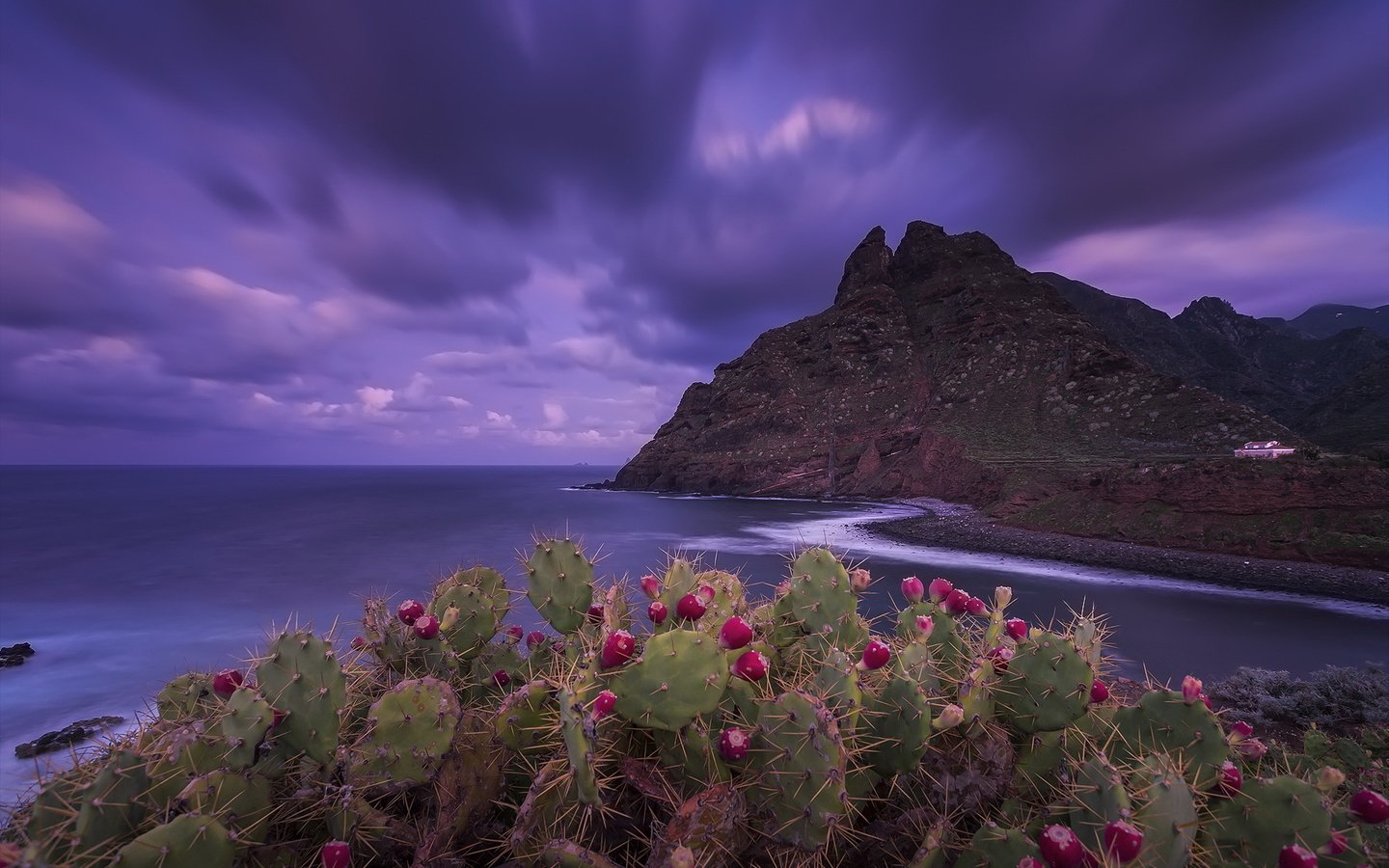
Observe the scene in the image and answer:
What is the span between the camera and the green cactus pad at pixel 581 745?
5.59 feet

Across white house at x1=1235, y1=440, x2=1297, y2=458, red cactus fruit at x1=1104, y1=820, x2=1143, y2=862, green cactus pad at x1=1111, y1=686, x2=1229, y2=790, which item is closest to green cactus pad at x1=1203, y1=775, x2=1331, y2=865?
green cactus pad at x1=1111, y1=686, x2=1229, y2=790

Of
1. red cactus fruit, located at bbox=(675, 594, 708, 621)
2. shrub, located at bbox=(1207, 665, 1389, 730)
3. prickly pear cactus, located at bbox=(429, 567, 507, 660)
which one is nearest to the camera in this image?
red cactus fruit, located at bbox=(675, 594, 708, 621)

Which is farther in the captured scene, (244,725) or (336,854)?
(244,725)

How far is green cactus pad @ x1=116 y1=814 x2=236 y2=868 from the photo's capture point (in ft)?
5.14

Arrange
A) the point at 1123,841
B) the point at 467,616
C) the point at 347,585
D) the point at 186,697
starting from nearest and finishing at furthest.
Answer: the point at 1123,841
the point at 186,697
the point at 467,616
the point at 347,585

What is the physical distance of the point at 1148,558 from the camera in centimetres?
3231

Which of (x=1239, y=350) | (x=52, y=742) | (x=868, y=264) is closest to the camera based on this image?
(x=52, y=742)

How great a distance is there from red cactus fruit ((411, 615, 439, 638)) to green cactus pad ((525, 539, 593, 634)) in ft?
1.72

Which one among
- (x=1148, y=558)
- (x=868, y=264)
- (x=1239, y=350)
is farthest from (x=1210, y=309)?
(x=1148, y=558)

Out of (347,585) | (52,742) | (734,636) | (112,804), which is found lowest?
(347,585)

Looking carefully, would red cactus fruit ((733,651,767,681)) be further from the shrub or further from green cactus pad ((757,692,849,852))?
the shrub

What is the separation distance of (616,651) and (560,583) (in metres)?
1.33

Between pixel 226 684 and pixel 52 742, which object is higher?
pixel 226 684

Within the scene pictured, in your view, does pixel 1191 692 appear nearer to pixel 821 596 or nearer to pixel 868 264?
pixel 821 596
